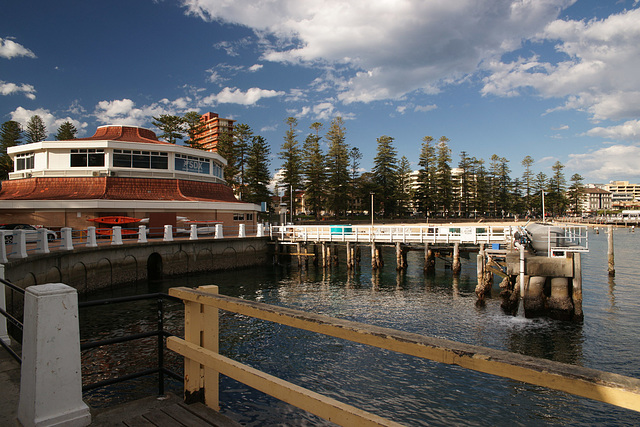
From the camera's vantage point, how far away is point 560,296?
15.6 meters

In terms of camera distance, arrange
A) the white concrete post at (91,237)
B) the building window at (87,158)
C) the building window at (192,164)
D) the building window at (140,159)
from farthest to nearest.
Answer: the building window at (192,164) < the building window at (140,159) < the building window at (87,158) < the white concrete post at (91,237)

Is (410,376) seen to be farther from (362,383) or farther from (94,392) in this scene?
(94,392)

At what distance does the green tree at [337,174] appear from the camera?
7069cm

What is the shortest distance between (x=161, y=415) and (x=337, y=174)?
68335 mm

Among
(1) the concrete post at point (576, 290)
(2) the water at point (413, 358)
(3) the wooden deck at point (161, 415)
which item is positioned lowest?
(2) the water at point (413, 358)

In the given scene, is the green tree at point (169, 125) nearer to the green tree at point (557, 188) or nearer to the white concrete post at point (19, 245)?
the white concrete post at point (19, 245)

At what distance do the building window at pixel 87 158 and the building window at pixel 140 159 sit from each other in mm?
1266

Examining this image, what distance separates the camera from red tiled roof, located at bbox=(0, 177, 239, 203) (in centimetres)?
3206

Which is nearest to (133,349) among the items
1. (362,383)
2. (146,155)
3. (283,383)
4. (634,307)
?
(362,383)

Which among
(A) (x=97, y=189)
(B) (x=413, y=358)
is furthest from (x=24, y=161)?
(B) (x=413, y=358)

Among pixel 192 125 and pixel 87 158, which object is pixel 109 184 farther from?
pixel 192 125

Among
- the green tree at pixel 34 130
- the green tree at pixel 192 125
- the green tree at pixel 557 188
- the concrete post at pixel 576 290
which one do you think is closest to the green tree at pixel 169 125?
the green tree at pixel 192 125

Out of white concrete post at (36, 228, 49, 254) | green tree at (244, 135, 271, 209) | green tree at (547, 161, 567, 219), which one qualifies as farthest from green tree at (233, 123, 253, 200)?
green tree at (547, 161, 567, 219)

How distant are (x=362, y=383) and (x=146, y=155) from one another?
110ft
